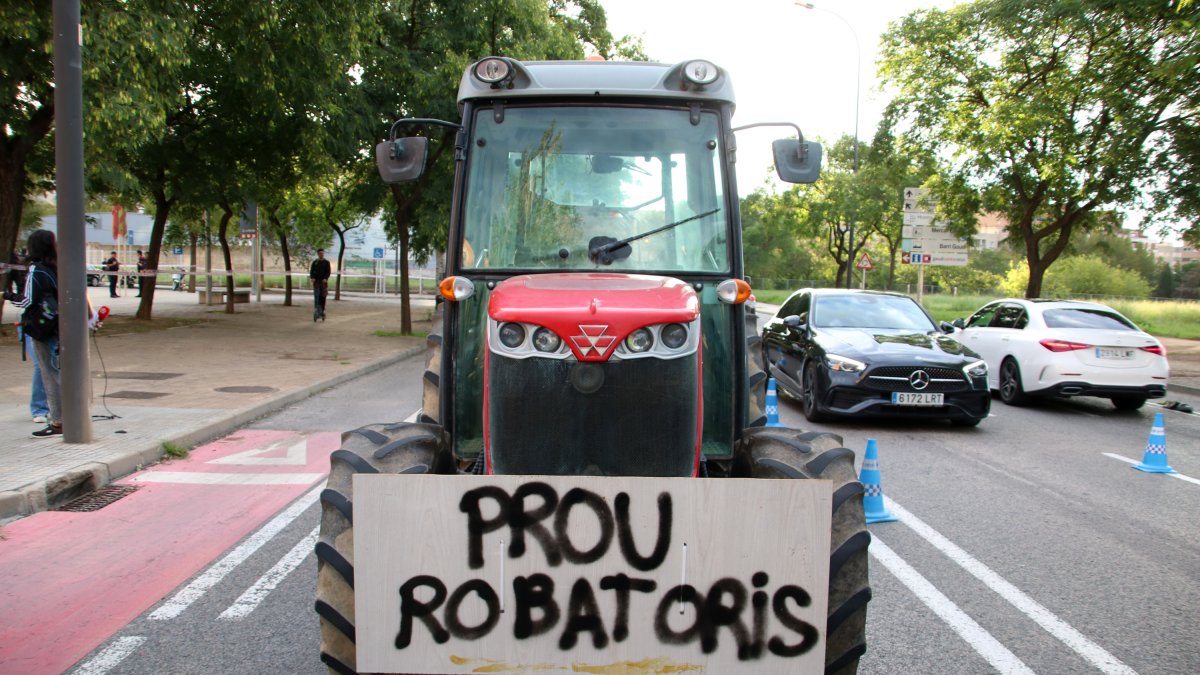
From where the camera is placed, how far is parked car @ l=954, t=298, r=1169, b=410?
12742 millimetres

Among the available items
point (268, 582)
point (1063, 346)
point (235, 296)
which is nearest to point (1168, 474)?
point (1063, 346)

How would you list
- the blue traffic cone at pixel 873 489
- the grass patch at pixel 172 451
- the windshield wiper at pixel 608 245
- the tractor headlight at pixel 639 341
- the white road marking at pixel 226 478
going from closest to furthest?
the tractor headlight at pixel 639 341 → the windshield wiper at pixel 608 245 → the blue traffic cone at pixel 873 489 → the white road marking at pixel 226 478 → the grass patch at pixel 172 451

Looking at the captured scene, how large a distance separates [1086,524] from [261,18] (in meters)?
14.7

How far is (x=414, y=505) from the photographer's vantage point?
3.01 meters

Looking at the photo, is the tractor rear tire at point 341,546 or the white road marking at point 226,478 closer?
the tractor rear tire at point 341,546

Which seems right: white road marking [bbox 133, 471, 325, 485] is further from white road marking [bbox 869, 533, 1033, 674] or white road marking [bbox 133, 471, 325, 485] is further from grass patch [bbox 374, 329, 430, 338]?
grass patch [bbox 374, 329, 430, 338]

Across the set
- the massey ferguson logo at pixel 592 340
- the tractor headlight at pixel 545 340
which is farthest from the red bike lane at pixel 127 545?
A: the massey ferguson logo at pixel 592 340

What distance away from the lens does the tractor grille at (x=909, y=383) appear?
10531mm

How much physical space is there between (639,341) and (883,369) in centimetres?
790

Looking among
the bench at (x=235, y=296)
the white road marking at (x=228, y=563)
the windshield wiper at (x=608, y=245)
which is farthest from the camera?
the bench at (x=235, y=296)

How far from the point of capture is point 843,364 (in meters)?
10.7

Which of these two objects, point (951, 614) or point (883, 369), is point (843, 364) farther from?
point (951, 614)

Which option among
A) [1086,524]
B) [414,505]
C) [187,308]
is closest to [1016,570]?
[1086,524]

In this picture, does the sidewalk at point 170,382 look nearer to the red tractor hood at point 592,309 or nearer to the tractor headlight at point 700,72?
the red tractor hood at point 592,309
